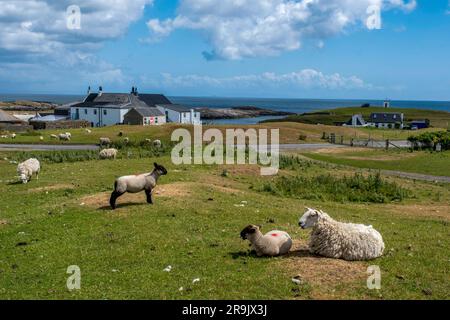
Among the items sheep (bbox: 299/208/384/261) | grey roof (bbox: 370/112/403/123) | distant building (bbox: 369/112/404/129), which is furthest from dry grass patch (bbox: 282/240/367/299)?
grey roof (bbox: 370/112/403/123)

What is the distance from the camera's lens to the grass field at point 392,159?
51.3 m

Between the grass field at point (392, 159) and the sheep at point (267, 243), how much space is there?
3638 centimetres

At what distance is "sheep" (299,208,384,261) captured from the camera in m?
14.2

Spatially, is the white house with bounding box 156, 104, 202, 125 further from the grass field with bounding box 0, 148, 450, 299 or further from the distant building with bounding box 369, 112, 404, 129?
the grass field with bounding box 0, 148, 450, 299

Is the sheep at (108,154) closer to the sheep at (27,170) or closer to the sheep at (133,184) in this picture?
the sheep at (27,170)

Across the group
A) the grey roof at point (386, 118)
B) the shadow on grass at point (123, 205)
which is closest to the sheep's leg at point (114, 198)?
the shadow on grass at point (123, 205)

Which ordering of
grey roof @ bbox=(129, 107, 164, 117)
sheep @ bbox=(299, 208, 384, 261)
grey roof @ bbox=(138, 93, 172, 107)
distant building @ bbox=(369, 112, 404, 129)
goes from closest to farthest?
sheep @ bbox=(299, 208, 384, 261), grey roof @ bbox=(129, 107, 164, 117), distant building @ bbox=(369, 112, 404, 129), grey roof @ bbox=(138, 93, 172, 107)

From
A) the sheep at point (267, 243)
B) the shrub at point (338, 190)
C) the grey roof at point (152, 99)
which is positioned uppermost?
the grey roof at point (152, 99)

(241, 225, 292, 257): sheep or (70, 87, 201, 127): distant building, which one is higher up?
(70, 87, 201, 127): distant building

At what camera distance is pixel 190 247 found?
15.8 meters

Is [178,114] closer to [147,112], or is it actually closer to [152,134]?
[147,112]

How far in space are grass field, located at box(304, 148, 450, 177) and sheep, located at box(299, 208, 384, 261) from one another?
116ft

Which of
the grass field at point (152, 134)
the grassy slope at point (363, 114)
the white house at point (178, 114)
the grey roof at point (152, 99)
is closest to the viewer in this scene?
the grass field at point (152, 134)

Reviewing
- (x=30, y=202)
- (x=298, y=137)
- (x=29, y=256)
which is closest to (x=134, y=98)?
(x=298, y=137)
